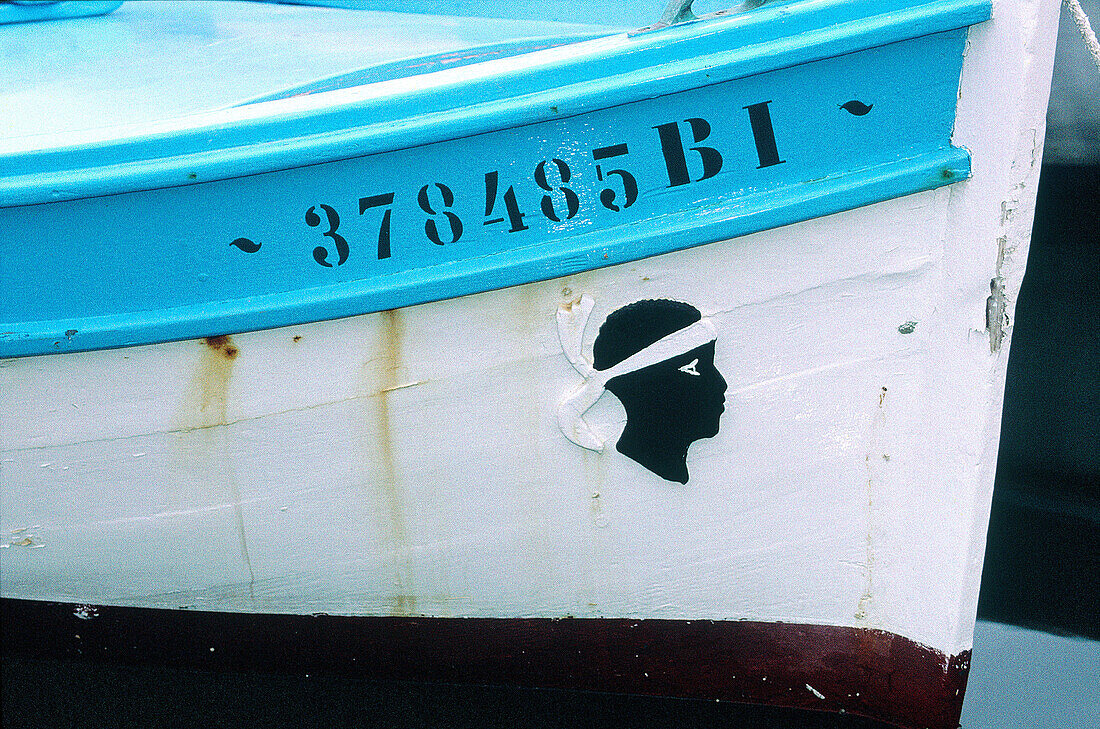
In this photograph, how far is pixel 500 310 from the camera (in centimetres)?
158

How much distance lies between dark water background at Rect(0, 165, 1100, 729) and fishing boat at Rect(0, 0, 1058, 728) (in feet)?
0.52

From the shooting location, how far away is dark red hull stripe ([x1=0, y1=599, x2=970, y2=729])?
6.23 ft

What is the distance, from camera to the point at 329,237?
1.47m

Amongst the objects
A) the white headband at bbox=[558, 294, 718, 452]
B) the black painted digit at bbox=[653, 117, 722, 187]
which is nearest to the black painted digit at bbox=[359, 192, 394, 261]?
the white headband at bbox=[558, 294, 718, 452]

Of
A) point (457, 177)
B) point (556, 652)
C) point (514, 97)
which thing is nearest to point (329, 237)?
point (457, 177)

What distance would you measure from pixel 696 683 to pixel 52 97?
5.97 ft

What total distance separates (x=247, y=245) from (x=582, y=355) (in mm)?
580

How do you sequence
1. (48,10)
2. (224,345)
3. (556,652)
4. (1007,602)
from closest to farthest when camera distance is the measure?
1. (224,345)
2. (556,652)
3. (1007,602)
4. (48,10)

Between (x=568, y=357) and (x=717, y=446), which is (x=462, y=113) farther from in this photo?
(x=717, y=446)

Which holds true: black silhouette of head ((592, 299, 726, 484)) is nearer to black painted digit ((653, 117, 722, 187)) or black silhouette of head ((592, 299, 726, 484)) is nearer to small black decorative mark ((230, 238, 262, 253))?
black painted digit ((653, 117, 722, 187))

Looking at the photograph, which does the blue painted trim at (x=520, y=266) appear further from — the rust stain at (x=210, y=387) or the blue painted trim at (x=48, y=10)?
the blue painted trim at (x=48, y=10)

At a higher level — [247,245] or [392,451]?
[247,245]

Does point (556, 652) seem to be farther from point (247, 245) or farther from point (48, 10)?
point (48, 10)

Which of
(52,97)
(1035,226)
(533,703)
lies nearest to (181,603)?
(533,703)
